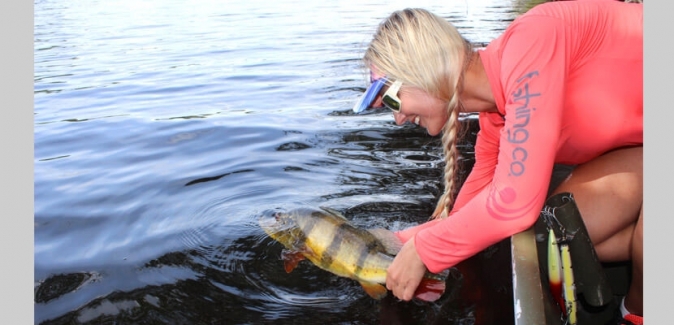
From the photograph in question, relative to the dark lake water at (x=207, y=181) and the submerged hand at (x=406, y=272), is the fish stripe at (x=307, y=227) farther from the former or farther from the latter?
the submerged hand at (x=406, y=272)

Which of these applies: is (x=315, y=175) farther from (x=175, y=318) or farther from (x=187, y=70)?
(x=187, y=70)

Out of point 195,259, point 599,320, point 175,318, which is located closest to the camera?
point 599,320

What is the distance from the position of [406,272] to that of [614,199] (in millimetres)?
1188

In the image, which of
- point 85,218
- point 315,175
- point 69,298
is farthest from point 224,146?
point 69,298

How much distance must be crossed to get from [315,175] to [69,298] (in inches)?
103

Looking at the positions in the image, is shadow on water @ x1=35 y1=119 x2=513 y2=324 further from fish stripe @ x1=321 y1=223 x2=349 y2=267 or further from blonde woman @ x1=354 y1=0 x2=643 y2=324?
blonde woman @ x1=354 y1=0 x2=643 y2=324

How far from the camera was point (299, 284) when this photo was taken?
4.05 m

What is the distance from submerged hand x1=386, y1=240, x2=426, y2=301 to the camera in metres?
3.10

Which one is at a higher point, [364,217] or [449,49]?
[449,49]

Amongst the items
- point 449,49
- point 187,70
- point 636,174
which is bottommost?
point 187,70

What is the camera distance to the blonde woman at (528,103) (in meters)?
2.73

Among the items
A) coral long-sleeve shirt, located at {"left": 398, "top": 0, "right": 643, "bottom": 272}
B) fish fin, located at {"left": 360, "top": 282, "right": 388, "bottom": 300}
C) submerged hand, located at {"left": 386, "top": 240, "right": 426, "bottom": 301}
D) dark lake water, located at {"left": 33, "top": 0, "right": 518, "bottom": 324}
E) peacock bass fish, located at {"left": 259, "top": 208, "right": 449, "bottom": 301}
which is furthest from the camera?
dark lake water, located at {"left": 33, "top": 0, "right": 518, "bottom": 324}

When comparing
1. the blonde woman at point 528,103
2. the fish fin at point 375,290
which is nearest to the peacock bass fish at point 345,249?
the fish fin at point 375,290

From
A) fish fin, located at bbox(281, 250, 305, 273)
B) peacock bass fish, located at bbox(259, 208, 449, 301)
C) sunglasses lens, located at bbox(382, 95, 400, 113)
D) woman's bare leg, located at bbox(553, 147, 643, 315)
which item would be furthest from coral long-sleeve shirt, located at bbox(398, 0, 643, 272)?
fish fin, located at bbox(281, 250, 305, 273)
